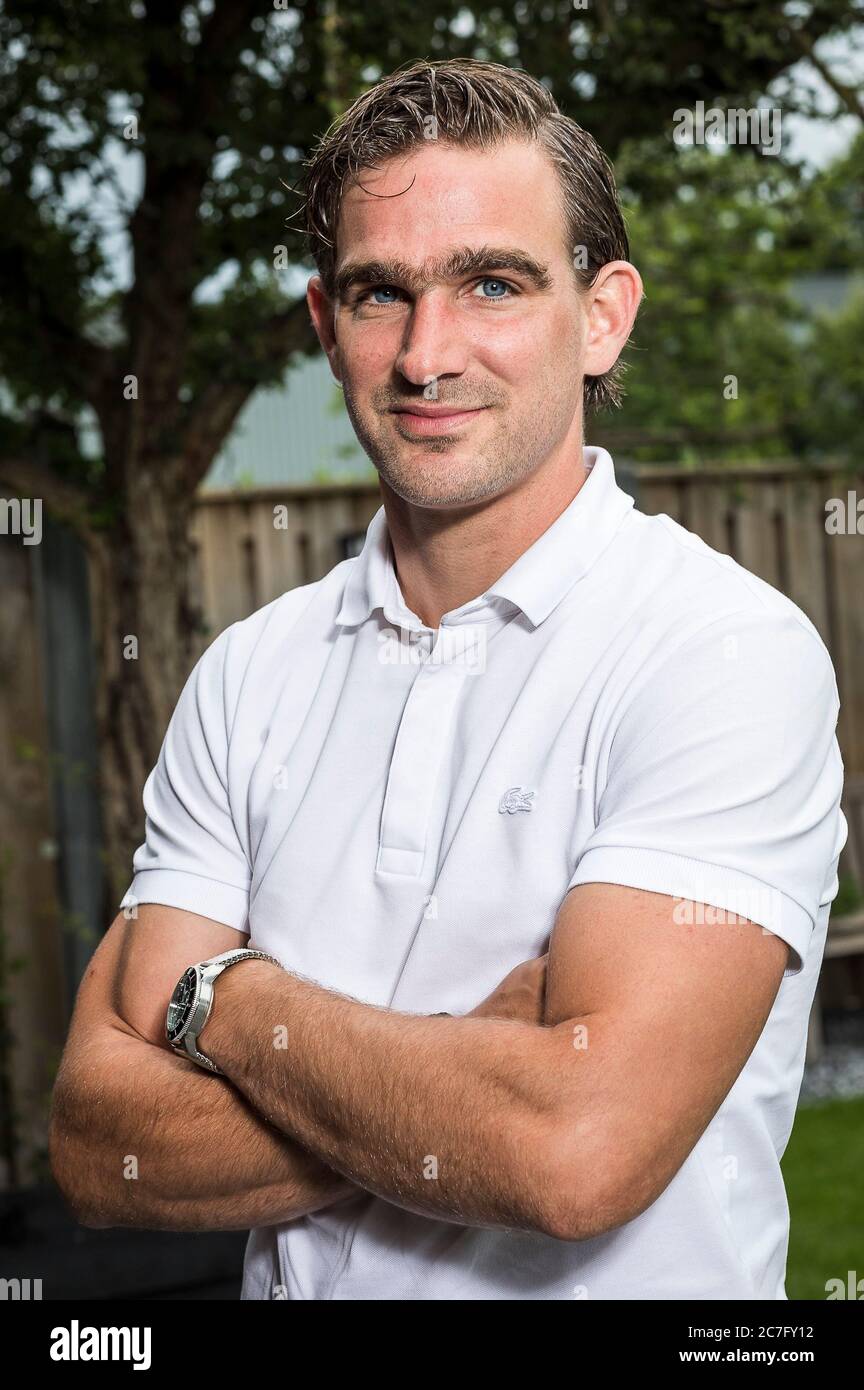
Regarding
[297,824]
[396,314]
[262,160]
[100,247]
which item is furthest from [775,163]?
[297,824]

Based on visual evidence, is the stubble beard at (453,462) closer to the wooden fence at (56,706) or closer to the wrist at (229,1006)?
the wrist at (229,1006)

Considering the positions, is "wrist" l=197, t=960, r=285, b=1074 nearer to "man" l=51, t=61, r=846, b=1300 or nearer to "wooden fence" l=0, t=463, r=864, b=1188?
"man" l=51, t=61, r=846, b=1300

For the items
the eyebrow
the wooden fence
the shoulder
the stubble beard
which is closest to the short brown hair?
the eyebrow

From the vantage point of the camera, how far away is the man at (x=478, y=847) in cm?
128

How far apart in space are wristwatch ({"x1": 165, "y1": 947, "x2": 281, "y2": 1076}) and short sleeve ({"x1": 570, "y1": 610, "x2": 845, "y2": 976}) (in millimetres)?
372

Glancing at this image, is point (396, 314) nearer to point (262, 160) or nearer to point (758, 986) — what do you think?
point (758, 986)

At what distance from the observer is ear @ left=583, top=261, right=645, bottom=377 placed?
1.72 metres

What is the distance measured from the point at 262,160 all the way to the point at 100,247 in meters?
0.53

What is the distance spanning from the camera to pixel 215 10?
354 centimetres

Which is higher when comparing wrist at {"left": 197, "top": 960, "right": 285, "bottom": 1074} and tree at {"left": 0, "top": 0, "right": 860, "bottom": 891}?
tree at {"left": 0, "top": 0, "right": 860, "bottom": 891}

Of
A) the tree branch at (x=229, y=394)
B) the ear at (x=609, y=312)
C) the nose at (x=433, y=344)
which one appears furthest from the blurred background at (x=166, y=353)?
the nose at (x=433, y=344)

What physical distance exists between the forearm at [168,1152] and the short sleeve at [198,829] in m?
0.17

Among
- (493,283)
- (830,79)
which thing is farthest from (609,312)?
(830,79)
